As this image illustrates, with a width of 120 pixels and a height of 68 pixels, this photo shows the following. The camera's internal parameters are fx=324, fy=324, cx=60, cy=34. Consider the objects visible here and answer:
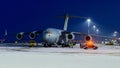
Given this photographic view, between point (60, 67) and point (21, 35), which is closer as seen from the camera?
point (60, 67)

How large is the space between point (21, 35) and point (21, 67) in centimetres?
4929

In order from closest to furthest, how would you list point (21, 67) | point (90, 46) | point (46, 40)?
point (21, 67), point (90, 46), point (46, 40)

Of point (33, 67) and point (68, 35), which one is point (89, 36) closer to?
point (68, 35)

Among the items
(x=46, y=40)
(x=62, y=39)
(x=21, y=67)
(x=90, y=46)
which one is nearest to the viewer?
(x=21, y=67)

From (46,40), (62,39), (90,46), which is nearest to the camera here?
(90,46)

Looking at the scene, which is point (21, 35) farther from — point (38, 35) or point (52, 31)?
point (52, 31)

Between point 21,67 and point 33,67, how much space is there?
2.05 ft

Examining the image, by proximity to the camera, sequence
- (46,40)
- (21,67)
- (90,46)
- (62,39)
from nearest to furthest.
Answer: (21,67), (90,46), (46,40), (62,39)

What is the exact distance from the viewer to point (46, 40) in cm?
6022

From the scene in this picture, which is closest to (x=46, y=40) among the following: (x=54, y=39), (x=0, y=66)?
(x=54, y=39)

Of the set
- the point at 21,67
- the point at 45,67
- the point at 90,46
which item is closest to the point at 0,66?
the point at 21,67

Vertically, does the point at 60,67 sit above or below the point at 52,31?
below

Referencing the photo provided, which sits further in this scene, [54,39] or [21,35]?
[21,35]

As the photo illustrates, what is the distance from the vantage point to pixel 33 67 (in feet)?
55.6
